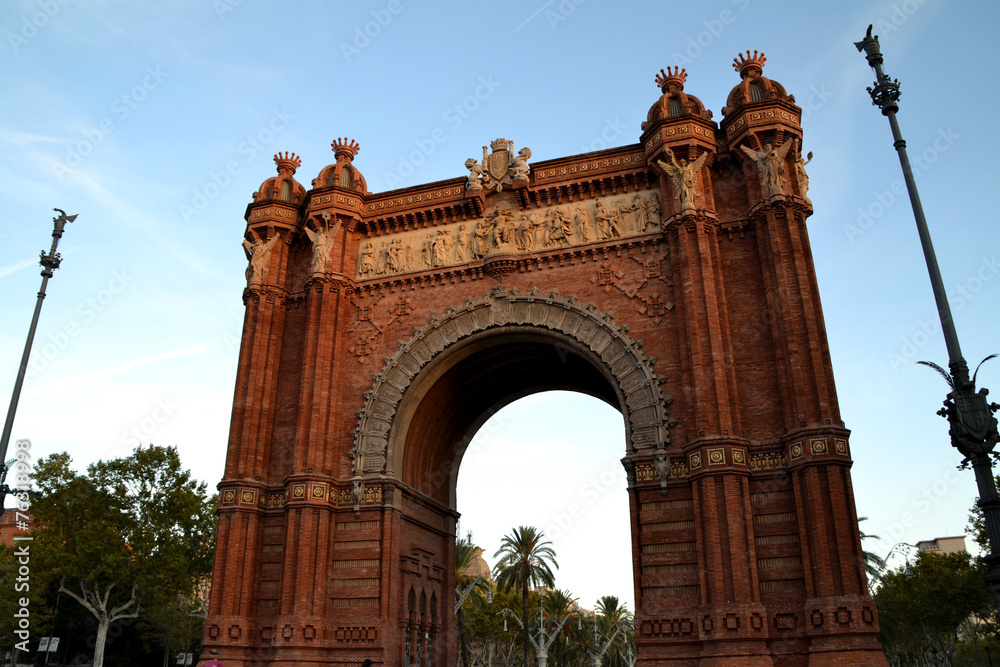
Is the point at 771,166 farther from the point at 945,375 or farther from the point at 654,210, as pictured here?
the point at 945,375

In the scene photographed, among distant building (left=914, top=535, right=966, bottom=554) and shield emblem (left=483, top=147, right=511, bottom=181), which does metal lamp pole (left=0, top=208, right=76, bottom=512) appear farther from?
distant building (left=914, top=535, right=966, bottom=554)

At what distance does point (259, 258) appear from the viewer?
24.8 meters

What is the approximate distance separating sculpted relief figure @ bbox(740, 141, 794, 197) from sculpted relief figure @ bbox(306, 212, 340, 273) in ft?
42.4

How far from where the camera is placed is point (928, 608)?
112 feet

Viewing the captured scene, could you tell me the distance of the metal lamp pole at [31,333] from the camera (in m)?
15.2

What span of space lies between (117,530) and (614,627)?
46364mm

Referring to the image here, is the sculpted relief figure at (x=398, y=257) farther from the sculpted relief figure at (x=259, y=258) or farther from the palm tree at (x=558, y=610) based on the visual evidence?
the palm tree at (x=558, y=610)

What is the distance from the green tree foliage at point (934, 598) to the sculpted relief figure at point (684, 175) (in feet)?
74.2

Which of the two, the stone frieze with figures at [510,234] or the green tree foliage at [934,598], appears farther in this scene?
the green tree foliage at [934,598]

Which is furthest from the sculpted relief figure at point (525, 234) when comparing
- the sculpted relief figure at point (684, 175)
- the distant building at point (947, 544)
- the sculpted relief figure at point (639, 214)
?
the distant building at point (947, 544)

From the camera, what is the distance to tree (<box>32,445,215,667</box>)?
3284cm

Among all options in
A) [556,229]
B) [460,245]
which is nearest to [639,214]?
[556,229]

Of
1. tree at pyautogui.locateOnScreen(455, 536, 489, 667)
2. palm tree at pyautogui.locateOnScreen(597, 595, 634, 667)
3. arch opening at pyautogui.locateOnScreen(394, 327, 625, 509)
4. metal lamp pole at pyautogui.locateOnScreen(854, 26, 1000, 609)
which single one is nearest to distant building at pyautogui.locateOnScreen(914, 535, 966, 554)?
palm tree at pyautogui.locateOnScreen(597, 595, 634, 667)

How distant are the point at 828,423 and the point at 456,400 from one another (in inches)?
469
